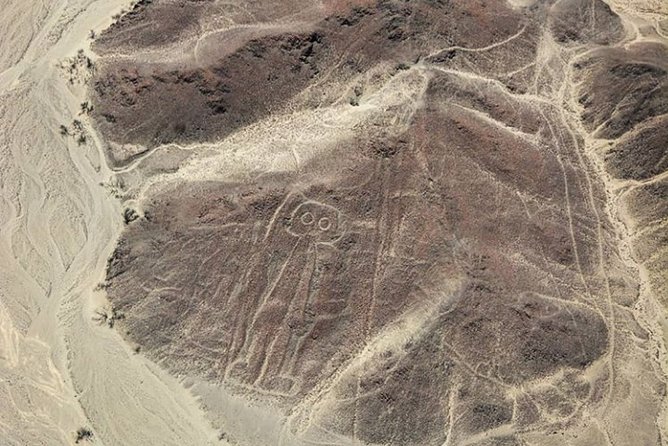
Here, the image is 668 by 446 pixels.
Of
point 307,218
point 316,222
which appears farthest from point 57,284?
point 316,222

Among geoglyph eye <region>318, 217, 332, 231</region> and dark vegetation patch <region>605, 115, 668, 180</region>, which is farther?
dark vegetation patch <region>605, 115, 668, 180</region>

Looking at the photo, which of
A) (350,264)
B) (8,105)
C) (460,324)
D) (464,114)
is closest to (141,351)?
(350,264)

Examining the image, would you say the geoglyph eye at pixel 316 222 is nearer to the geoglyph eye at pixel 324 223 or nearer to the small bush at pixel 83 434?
the geoglyph eye at pixel 324 223

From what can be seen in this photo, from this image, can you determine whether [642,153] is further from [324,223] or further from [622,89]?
[324,223]

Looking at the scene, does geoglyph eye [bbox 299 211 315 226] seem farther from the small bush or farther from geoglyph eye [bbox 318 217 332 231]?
the small bush

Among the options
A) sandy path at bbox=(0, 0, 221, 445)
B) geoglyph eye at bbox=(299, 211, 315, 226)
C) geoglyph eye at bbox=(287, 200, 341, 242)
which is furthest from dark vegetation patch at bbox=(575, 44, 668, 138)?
sandy path at bbox=(0, 0, 221, 445)

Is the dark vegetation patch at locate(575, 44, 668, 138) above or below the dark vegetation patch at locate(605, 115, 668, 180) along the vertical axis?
above

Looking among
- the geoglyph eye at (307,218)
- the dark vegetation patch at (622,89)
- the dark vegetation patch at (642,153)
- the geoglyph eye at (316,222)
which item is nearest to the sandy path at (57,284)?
the geoglyph eye at (316,222)
